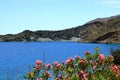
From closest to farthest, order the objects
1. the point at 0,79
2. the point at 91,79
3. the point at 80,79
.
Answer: the point at 80,79 < the point at 91,79 < the point at 0,79

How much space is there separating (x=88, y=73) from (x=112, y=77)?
68cm

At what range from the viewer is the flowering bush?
11.3 meters

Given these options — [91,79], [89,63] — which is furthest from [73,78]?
[89,63]

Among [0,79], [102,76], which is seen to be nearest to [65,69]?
[102,76]

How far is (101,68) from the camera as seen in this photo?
504 inches

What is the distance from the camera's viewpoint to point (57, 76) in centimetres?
1205

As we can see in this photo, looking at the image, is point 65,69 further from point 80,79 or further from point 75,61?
point 80,79

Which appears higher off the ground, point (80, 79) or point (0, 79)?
point (80, 79)

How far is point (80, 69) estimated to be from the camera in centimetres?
1145

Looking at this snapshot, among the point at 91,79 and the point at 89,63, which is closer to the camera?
the point at 91,79

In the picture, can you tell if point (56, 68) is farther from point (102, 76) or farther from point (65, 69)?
point (102, 76)

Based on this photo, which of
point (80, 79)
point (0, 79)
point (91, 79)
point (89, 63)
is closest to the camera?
point (80, 79)

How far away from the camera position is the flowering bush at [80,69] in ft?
36.9

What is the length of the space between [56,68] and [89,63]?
1010 millimetres
